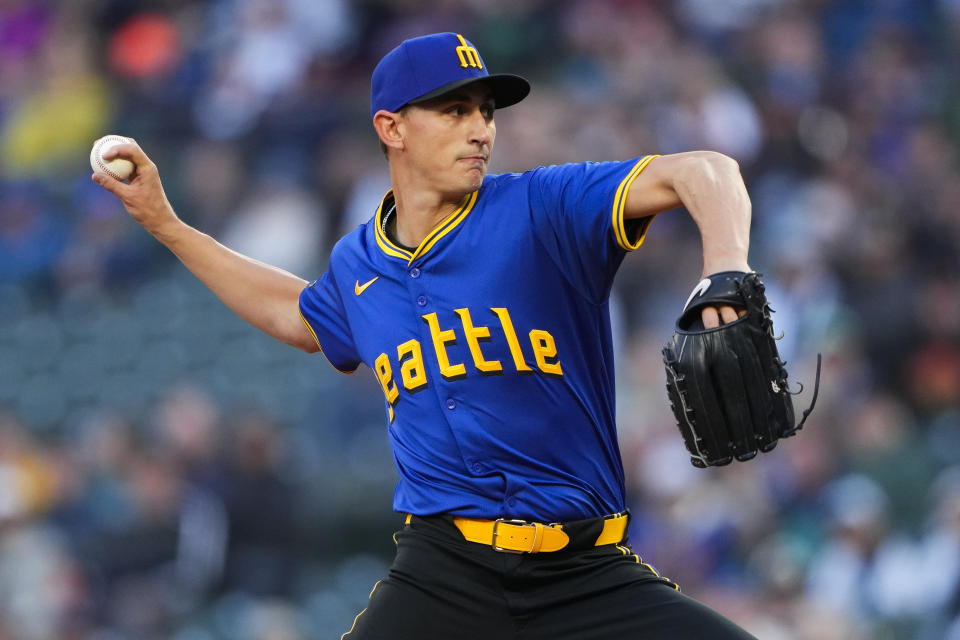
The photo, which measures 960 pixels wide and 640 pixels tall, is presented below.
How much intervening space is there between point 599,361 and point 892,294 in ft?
13.5

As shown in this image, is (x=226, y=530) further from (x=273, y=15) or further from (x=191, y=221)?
(x=273, y=15)

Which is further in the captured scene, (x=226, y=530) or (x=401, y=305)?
(x=226, y=530)

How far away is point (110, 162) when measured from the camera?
12.7ft

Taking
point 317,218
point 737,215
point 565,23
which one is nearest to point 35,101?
point 317,218

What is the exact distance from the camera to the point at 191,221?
947 centimetres

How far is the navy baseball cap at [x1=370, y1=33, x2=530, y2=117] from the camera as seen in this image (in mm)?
3510

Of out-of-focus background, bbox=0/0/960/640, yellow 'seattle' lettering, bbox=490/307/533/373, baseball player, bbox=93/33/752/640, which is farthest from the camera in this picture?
out-of-focus background, bbox=0/0/960/640

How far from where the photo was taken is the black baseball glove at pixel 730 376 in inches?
109

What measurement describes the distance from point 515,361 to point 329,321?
76 cm

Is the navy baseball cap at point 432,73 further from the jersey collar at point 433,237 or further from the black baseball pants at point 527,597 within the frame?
the black baseball pants at point 527,597

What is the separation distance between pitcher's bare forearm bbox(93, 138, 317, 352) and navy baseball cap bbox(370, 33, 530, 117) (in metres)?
0.71

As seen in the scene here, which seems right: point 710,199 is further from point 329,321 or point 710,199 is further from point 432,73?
point 329,321

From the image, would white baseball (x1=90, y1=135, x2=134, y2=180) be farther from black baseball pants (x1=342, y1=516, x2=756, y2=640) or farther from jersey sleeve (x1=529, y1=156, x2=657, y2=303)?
black baseball pants (x1=342, y1=516, x2=756, y2=640)

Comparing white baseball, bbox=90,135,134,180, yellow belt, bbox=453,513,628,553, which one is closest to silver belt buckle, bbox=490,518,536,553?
yellow belt, bbox=453,513,628,553
